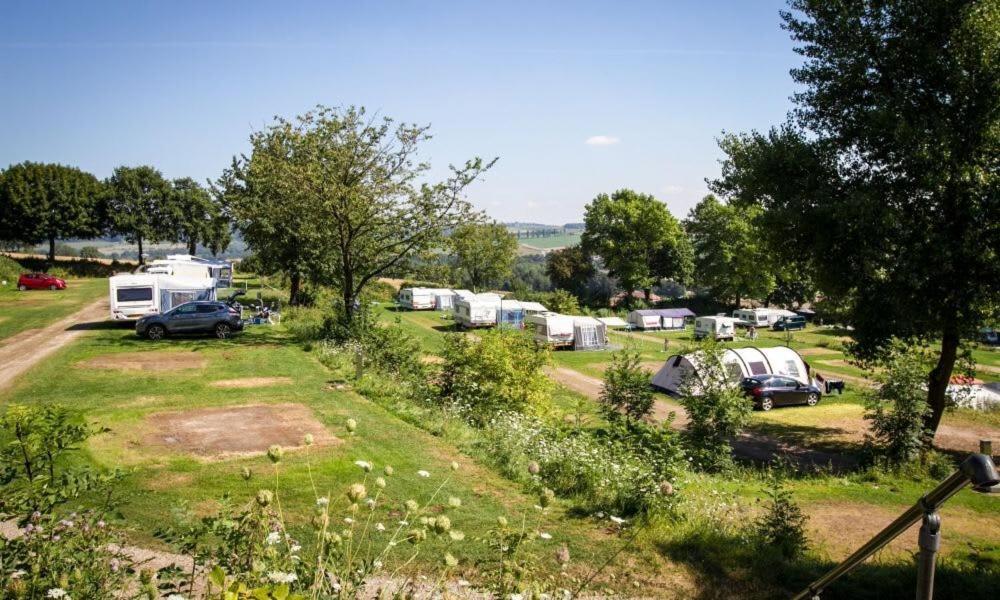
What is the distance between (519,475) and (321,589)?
736 centimetres

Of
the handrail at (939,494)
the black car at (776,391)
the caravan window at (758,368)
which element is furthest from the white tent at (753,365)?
the handrail at (939,494)

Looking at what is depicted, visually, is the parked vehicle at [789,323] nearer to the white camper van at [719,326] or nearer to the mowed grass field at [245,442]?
the white camper van at [719,326]

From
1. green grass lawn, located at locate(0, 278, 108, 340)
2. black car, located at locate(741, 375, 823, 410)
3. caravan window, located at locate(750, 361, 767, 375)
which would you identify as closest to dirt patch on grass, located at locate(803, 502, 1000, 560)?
black car, located at locate(741, 375, 823, 410)

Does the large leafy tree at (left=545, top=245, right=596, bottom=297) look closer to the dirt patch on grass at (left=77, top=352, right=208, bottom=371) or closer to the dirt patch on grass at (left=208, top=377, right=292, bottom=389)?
the dirt patch on grass at (left=77, top=352, right=208, bottom=371)

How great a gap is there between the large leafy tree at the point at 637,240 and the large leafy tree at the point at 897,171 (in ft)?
156

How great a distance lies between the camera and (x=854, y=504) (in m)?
12.4

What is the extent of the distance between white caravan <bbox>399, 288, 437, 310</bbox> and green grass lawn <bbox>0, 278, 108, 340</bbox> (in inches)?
938

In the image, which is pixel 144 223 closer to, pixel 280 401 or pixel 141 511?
pixel 280 401

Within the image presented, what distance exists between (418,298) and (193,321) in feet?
108

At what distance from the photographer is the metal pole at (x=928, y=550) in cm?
218

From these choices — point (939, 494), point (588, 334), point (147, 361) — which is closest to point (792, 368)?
point (588, 334)

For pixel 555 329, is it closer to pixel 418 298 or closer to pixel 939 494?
pixel 418 298

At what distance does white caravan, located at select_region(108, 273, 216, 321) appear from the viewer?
2423 cm

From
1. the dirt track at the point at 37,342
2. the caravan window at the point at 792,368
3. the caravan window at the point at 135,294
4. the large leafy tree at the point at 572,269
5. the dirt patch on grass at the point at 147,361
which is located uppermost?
the large leafy tree at the point at 572,269
